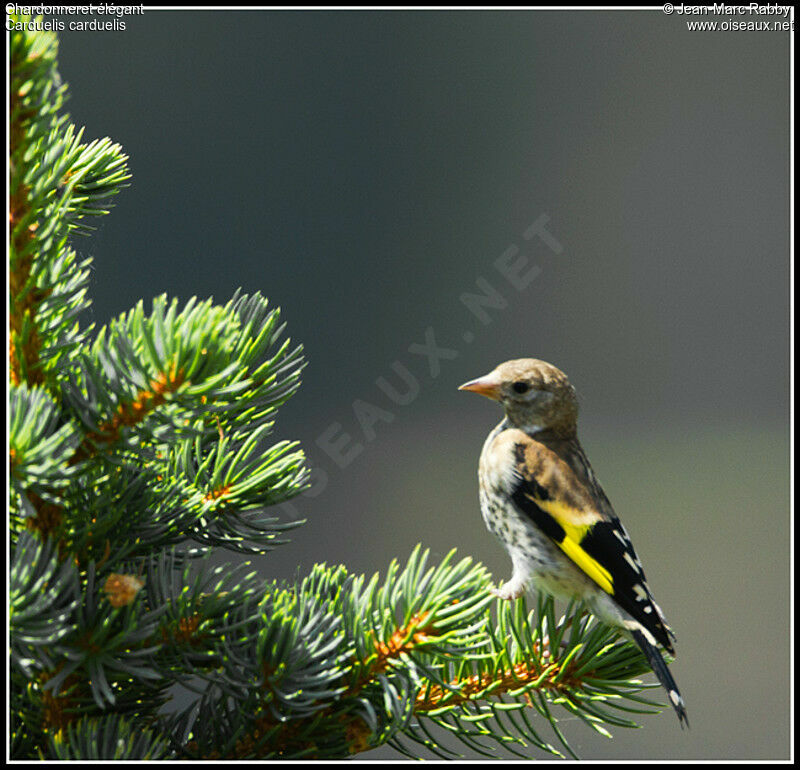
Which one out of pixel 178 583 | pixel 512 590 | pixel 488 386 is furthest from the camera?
pixel 488 386

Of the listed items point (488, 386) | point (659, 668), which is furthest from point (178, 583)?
point (488, 386)

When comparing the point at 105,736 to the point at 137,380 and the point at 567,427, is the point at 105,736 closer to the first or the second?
the point at 137,380

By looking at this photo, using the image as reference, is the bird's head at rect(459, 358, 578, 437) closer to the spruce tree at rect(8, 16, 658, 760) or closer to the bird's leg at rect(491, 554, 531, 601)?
the bird's leg at rect(491, 554, 531, 601)

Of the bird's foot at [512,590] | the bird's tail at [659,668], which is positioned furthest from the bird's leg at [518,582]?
the bird's tail at [659,668]

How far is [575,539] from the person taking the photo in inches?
21.9

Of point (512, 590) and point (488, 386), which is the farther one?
point (488, 386)

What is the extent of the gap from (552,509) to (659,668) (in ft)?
0.60

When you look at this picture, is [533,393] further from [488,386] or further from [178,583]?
[178,583]

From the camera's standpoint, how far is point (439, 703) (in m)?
0.36

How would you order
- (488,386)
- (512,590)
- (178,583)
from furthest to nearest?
(488,386), (512,590), (178,583)

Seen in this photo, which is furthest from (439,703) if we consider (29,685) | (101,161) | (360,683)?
(101,161)

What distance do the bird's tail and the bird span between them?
0.04 metres

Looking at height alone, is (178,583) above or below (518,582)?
above

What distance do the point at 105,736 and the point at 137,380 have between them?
5.3 inches
